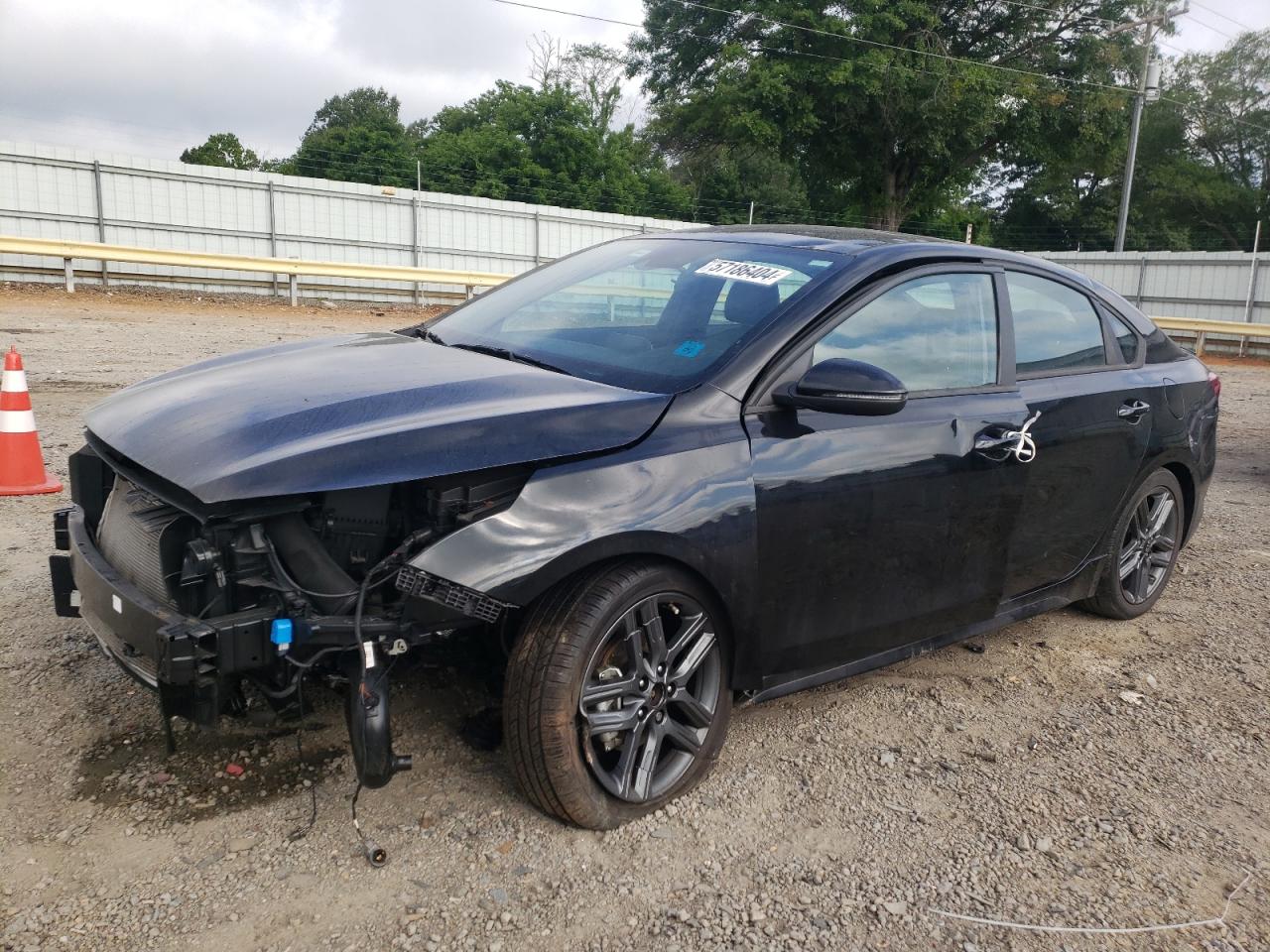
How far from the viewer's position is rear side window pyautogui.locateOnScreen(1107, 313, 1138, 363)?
14.3ft

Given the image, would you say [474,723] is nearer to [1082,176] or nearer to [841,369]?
[841,369]

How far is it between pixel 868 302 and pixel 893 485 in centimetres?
59

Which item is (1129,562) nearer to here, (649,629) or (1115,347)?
(1115,347)

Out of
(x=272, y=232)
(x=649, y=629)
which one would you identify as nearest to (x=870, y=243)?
(x=649, y=629)

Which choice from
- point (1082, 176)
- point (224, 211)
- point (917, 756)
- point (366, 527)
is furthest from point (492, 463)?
point (1082, 176)

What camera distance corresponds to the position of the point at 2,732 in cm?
309

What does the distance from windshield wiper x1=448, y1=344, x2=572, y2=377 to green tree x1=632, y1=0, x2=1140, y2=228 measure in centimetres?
3158

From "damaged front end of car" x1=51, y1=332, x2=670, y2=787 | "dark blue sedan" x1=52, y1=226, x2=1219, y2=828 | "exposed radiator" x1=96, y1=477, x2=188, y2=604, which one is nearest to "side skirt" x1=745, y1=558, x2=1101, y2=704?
"dark blue sedan" x1=52, y1=226, x2=1219, y2=828

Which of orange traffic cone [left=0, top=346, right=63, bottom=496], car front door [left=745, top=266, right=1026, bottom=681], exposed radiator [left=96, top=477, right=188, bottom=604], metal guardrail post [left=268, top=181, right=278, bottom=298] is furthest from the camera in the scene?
metal guardrail post [left=268, top=181, right=278, bottom=298]

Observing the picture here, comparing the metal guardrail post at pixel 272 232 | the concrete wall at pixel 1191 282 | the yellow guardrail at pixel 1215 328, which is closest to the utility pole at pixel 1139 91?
the concrete wall at pixel 1191 282

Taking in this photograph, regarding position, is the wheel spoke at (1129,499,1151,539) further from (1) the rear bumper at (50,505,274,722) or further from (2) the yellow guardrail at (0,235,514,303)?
(2) the yellow guardrail at (0,235,514,303)

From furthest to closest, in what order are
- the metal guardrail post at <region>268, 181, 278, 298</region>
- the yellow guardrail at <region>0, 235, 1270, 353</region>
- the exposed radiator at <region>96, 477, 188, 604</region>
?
1. the metal guardrail post at <region>268, 181, 278, 298</region>
2. the yellow guardrail at <region>0, 235, 1270, 353</region>
3. the exposed radiator at <region>96, 477, 188, 604</region>

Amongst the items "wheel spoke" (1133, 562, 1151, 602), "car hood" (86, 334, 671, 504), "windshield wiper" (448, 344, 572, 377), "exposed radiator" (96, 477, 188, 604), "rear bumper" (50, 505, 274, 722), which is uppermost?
"windshield wiper" (448, 344, 572, 377)

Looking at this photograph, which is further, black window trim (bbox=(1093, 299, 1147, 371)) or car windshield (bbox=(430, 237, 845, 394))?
black window trim (bbox=(1093, 299, 1147, 371))
